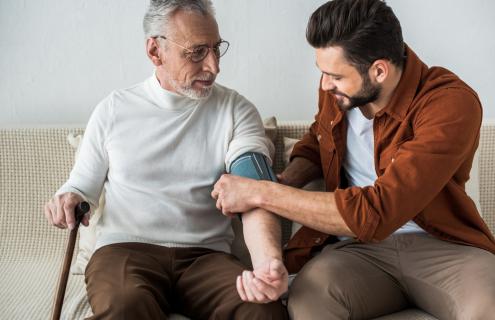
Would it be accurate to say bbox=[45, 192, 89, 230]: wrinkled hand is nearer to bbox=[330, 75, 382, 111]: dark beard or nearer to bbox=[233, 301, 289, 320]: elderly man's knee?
bbox=[233, 301, 289, 320]: elderly man's knee

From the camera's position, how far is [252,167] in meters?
1.95

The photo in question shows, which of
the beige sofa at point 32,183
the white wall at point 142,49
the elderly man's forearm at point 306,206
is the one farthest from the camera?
the white wall at point 142,49

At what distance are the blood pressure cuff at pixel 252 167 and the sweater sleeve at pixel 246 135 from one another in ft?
0.06

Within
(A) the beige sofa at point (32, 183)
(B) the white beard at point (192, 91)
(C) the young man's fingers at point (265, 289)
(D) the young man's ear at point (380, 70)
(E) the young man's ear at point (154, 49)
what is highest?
(D) the young man's ear at point (380, 70)

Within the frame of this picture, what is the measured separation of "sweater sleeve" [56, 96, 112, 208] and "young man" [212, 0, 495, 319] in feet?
1.36

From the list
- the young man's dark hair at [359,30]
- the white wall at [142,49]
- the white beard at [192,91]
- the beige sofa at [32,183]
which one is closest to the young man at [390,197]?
the young man's dark hair at [359,30]

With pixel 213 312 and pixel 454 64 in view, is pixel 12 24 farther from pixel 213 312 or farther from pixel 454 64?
pixel 454 64

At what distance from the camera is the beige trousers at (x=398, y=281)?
5.71 ft

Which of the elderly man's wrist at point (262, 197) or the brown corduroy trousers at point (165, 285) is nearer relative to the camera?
the brown corduroy trousers at point (165, 285)

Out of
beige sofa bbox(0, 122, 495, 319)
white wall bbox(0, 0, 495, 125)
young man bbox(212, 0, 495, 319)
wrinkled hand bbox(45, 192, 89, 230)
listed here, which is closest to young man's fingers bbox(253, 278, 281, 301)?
young man bbox(212, 0, 495, 319)

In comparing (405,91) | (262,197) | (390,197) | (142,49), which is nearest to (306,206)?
(262,197)

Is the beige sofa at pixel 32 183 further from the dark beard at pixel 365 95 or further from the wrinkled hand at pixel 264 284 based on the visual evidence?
the wrinkled hand at pixel 264 284

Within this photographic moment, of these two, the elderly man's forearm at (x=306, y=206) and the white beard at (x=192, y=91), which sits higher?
the white beard at (x=192, y=91)

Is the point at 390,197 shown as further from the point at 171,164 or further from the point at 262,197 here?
the point at 171,164
